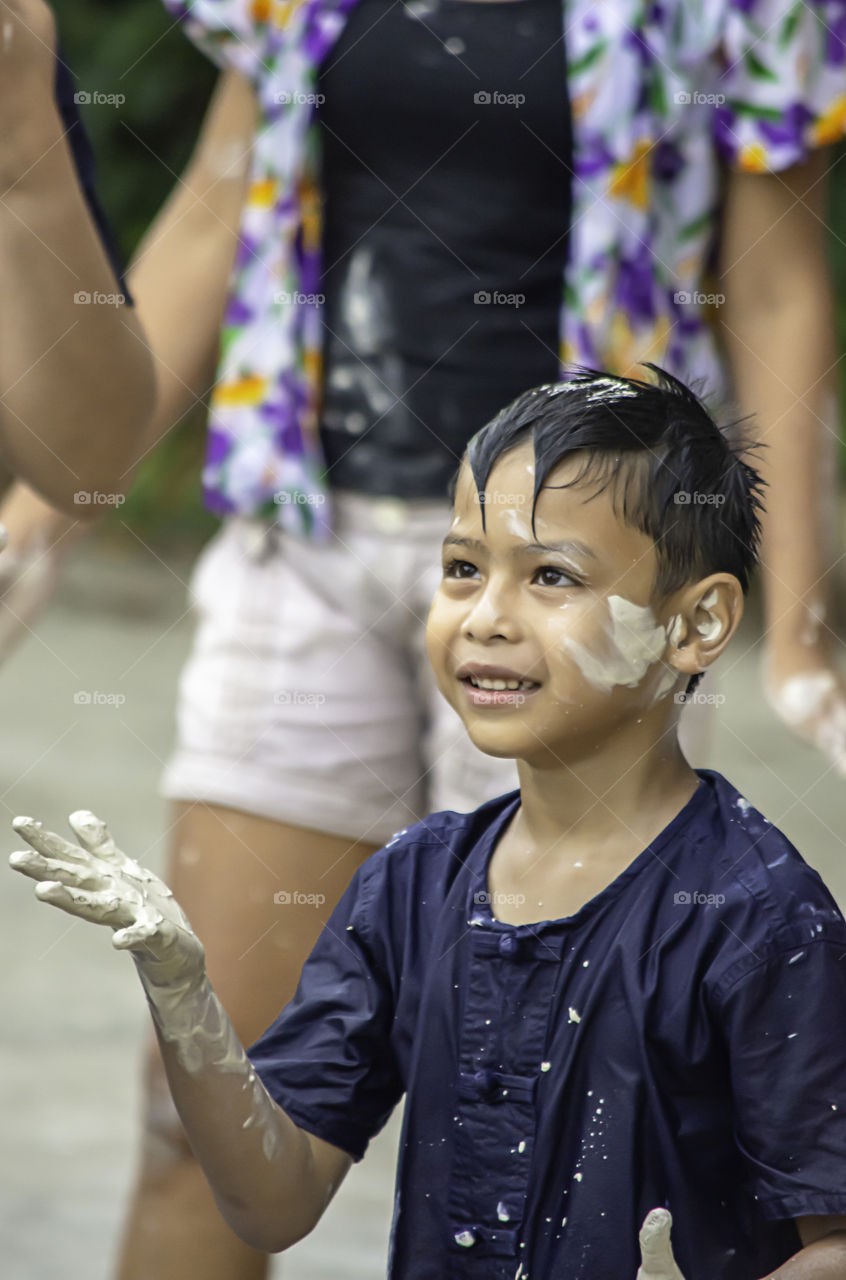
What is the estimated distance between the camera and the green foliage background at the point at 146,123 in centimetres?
790

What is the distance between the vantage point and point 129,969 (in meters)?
3.79

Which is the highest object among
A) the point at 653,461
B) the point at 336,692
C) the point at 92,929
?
the point at 653,461

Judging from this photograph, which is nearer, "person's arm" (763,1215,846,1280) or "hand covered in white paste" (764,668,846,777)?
"person's arm" (763,1215,846,1280)

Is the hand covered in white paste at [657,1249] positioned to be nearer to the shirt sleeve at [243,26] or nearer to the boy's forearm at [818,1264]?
the boy's forearm at [818,1264]

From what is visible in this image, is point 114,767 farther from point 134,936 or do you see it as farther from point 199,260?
point 134,936

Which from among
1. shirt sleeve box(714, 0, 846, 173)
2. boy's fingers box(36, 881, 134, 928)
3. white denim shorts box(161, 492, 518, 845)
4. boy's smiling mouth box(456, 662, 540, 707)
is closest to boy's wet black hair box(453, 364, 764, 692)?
boy's smiling mouth box(456, 662, 540, 707)

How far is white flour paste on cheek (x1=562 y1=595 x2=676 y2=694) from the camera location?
1319mm

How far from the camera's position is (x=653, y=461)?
135 cm

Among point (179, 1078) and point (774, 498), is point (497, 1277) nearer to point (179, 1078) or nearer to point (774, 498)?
point (179, 1078)

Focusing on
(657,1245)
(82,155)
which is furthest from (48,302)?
(657,1245)

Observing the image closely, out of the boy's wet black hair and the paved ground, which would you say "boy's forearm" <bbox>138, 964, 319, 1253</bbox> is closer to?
the boy's wet black hair

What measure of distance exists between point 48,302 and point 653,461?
599 mm

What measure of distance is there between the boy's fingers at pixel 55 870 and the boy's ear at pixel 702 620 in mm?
Answer: 471

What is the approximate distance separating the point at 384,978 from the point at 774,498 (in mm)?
882
